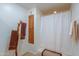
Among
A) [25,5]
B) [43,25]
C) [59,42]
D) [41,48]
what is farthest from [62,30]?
[25,5]

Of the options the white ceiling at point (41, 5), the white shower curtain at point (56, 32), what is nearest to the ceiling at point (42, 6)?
the white ceiling at point (41, 5)

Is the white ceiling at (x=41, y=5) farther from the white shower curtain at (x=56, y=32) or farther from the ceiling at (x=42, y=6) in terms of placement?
the white shower curtain at (x=56, y=32)

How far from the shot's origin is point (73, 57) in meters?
1.57

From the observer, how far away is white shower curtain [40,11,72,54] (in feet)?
5.11

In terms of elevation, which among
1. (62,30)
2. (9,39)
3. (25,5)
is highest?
(25,5)

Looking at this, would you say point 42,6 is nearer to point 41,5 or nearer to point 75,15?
point 41,5

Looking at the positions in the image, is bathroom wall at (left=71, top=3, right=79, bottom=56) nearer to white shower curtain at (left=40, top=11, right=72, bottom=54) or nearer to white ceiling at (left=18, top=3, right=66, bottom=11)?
white shower curtain at (left=40, top=11, right=72, bottom=54)

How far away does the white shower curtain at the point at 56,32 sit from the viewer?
156 centimetres

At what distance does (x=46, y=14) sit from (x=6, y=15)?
23.4 inches

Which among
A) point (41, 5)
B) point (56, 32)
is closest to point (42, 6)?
point (41, 5)

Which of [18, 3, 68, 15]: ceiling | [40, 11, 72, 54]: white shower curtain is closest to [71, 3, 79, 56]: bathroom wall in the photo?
[40, 11, 72, 54]: white shower curtain

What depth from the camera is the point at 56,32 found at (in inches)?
62.7

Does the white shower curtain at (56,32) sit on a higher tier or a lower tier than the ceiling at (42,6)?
lower

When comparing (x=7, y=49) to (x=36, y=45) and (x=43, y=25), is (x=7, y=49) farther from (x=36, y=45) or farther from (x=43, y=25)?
(x=43, y=25)
